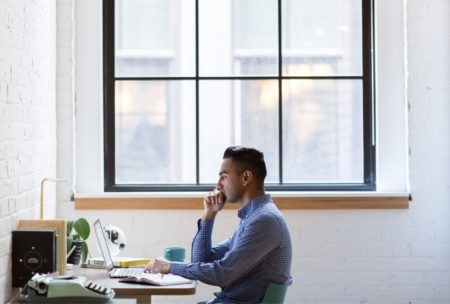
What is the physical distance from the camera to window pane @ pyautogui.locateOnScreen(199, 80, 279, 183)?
19.6 feet

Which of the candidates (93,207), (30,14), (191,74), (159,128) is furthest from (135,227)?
(30,14)

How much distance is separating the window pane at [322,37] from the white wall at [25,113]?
57.0 inches

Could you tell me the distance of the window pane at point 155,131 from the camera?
19.6 feet

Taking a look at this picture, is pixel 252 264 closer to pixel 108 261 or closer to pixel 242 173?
pixel 242 173

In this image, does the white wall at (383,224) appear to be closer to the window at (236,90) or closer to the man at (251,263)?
the window at (236,90)

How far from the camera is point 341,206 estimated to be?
5785 millimetres

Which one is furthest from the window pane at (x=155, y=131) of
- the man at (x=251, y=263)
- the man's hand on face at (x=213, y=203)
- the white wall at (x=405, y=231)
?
the man at (x=251, y=263)

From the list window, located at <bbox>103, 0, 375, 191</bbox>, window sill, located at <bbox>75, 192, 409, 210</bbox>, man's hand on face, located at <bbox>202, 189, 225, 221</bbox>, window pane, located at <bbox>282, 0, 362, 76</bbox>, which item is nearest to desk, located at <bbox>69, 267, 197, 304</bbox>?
man's hand on face, located at <bbox>202, 189, 225, 221</bbox>

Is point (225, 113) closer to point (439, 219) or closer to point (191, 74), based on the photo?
point (191, 74)

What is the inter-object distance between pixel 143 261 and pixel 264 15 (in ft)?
6.05

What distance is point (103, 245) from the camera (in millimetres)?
4879

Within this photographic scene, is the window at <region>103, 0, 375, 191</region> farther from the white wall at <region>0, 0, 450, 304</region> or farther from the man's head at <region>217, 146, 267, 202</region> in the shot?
the man's head at <region>217, 146, 267, 202</region>

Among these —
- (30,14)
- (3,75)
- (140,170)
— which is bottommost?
(140,170)

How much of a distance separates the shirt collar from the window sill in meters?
1.10
